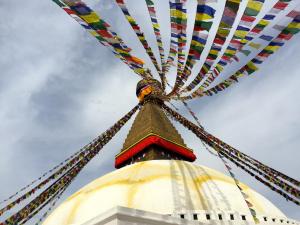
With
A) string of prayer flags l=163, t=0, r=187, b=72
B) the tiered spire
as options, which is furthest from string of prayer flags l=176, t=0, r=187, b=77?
the tiered spire

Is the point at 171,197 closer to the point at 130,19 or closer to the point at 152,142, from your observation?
the point at 130,19

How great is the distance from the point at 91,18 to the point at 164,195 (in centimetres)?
492

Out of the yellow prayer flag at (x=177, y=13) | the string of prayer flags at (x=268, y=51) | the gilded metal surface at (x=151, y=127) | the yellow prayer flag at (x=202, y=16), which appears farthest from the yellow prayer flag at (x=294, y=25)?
the gilded metal surface at (x=151, y=127)

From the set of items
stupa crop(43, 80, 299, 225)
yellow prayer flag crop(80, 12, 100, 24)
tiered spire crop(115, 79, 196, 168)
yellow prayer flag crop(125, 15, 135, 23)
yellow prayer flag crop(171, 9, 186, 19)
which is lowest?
stupa crop(43, 80, 299, 225)

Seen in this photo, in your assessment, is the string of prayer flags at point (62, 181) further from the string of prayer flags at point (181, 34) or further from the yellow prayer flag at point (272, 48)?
the yellow prayer flag at point (272, 48)

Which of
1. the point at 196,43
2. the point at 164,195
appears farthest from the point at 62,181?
the point at 196,43

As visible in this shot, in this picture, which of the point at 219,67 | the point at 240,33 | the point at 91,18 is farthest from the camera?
the point at 219,67

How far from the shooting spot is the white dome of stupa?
8.56 metres

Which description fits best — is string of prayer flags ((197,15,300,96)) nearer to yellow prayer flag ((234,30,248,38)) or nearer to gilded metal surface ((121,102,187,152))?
yellow prayer flag ((234,30,248,38))

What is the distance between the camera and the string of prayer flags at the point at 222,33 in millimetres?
6861

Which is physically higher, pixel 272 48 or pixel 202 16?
pixel 202 16

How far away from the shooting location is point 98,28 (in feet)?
26.7

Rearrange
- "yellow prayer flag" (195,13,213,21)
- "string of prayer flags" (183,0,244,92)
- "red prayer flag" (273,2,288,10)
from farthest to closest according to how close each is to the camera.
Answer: "yellow prayer flag" (195,13,213,21)
"red prayer flag" (273,2,288,10)
"string of prayer flags" (183,0,244,92)

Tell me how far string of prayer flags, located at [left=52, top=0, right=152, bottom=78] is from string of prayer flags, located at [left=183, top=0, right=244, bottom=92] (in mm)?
2134
